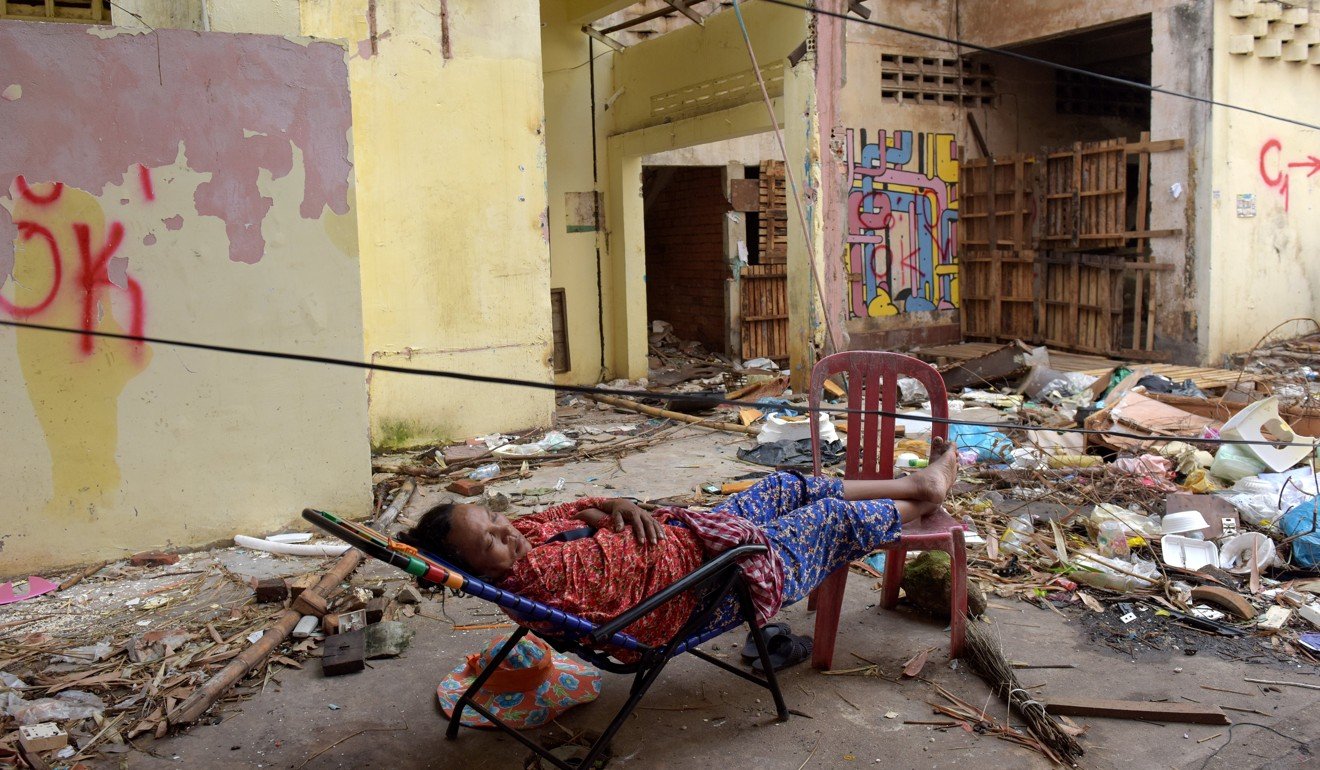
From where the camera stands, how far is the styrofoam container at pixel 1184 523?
16.3 ft

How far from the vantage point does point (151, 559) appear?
204 inches

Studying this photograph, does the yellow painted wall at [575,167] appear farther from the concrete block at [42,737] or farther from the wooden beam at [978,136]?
the concrete block at [42,737]

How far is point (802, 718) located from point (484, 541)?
1.32 m

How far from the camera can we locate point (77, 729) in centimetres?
339

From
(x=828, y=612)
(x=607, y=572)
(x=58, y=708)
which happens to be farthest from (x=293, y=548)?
(x=828, y=612)

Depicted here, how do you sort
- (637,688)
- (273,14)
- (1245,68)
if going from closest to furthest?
(637,688) < (273,14) < (1245,68)

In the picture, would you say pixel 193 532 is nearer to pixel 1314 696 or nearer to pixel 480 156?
pixel 480 156

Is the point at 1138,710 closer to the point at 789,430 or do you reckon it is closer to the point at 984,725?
the point at 984,725

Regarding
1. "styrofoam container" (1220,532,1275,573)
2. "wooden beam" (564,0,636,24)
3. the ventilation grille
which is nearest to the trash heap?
"styrofoam container" (1220,532,1275,573)

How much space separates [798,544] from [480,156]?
5.93 metres

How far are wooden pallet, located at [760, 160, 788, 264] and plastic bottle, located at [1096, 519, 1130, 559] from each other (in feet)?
27.5

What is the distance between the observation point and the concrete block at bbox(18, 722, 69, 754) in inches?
127

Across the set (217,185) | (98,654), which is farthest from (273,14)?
(98,654)

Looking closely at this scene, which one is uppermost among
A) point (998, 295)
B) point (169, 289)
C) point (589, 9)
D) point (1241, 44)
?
point (589, 9)
